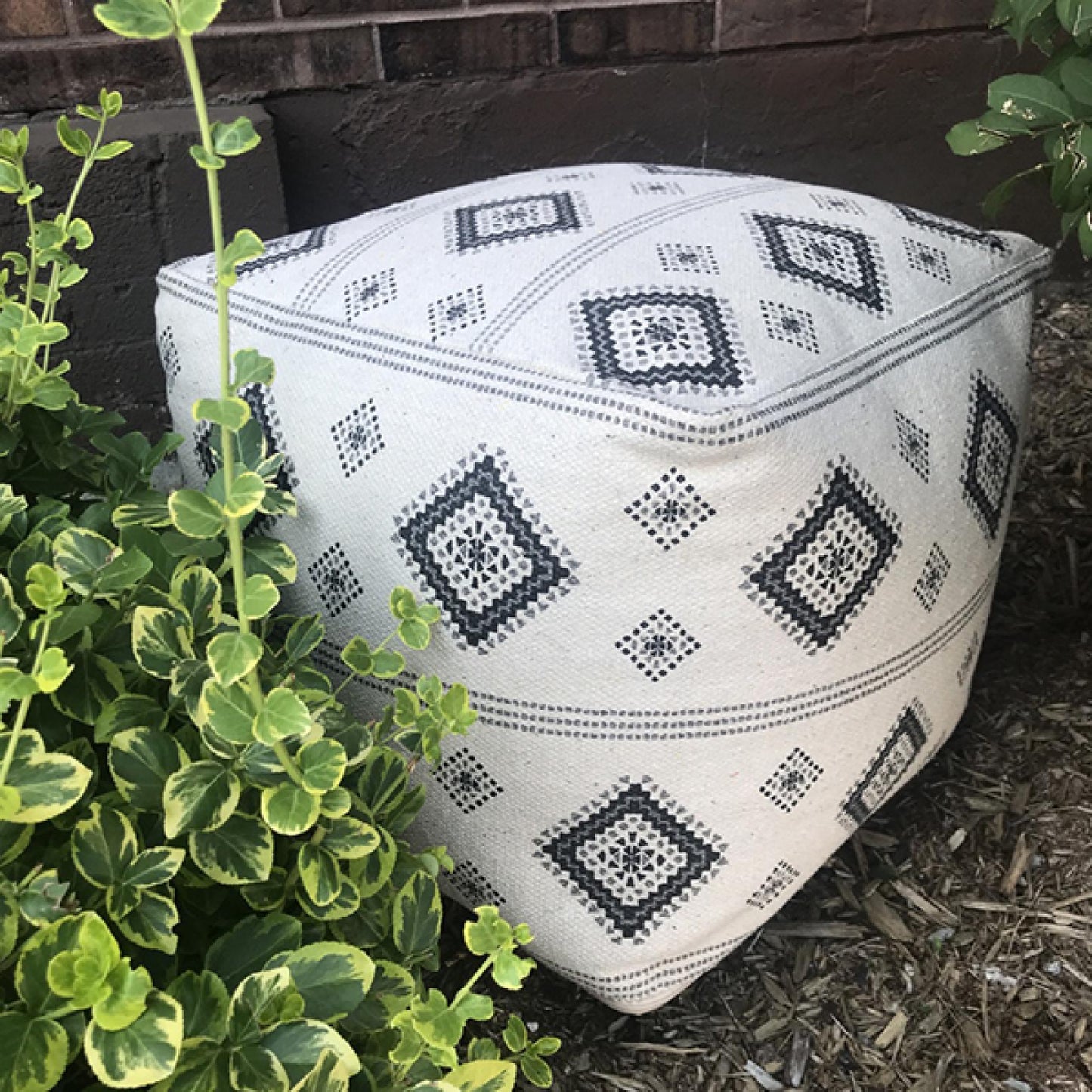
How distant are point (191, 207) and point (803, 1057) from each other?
143cm

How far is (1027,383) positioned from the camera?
115 cm

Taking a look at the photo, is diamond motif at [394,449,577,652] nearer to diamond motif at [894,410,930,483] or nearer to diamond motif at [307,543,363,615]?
diamond motif at [307,543,363,615]

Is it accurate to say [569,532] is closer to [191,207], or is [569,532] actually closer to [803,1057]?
[803,1057]

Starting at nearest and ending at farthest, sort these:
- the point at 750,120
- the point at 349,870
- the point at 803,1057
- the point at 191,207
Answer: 1. the point at 349,870
2. the point at 803,1057
3. the point at 191,207
4. the point at 750,120

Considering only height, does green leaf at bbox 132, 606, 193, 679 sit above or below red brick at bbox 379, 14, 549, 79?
below

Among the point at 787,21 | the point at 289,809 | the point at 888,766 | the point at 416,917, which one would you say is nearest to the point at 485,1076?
the point at 416,917

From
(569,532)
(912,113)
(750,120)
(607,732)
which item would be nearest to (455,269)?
(569,532)

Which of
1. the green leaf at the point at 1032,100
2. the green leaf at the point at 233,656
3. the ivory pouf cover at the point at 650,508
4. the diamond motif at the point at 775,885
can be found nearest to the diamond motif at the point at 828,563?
the ivory pouf cover at the point at 650,508

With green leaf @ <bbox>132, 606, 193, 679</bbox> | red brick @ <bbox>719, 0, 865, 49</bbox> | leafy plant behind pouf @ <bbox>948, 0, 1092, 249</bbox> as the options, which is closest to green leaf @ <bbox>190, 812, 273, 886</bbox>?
green leaf @ <bbox>132, 606, 193, 679</bbox>

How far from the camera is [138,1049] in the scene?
51 centimetres

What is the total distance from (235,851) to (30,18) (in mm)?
1466

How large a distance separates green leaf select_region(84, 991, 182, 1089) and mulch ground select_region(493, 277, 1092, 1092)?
65cm

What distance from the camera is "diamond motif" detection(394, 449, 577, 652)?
88 cm

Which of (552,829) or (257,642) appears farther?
(552,829)
